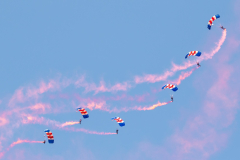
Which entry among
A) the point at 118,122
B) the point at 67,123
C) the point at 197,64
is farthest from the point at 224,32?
the point at 67,123

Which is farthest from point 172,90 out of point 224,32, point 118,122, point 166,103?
point 224,32

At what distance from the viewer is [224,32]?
89.3m

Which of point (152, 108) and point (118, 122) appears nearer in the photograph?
point (118, 122)

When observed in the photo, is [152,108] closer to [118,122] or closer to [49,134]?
[118,122]

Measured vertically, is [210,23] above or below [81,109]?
above

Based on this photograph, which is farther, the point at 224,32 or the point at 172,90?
the point at 224,32

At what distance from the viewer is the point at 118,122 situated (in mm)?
79062

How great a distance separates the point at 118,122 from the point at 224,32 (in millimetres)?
25121

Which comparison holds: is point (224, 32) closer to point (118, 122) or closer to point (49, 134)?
point (118, 122)

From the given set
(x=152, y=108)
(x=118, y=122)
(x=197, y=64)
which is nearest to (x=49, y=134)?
(x=118, y=122)

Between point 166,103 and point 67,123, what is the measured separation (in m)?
15.9

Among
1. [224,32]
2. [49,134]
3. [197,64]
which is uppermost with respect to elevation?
[224,32]

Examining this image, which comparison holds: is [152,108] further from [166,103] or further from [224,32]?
[224,32]

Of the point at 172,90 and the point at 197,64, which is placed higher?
the point at 197,64
